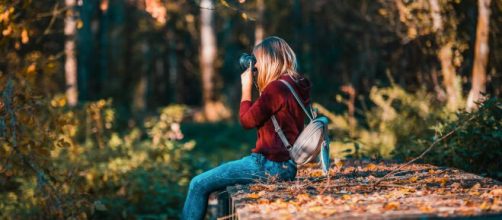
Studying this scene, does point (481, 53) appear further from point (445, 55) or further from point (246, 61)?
point (246, 61)

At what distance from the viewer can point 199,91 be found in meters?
44.5

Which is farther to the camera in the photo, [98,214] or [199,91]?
[199,91]

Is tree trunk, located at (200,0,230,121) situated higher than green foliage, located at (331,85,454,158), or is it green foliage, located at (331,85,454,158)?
tree trunk, located at (200,0,230,121)

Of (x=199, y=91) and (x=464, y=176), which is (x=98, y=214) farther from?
(x=199, y=91)

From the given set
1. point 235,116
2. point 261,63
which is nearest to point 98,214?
point 261,63

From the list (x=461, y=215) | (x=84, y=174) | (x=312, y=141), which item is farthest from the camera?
(x=84, y=174)

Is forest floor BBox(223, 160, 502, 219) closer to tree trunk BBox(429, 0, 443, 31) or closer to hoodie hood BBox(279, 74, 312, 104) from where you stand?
hoodie hood BBox(279, 74, 312, 104)

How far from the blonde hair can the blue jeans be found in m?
0.60

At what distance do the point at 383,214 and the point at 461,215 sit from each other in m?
0.42

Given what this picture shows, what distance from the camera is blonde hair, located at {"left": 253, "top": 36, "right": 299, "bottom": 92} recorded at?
607cm

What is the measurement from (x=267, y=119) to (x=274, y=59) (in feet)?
1.41

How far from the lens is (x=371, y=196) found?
5.49m

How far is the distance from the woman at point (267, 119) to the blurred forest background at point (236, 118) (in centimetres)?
129

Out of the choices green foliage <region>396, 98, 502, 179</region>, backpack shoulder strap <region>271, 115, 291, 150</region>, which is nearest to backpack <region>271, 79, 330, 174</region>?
backpack shoulder strap <region>271, 115, 291, 150</region>
